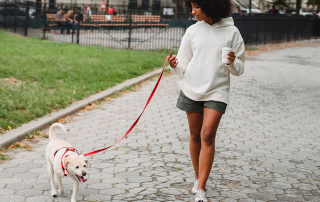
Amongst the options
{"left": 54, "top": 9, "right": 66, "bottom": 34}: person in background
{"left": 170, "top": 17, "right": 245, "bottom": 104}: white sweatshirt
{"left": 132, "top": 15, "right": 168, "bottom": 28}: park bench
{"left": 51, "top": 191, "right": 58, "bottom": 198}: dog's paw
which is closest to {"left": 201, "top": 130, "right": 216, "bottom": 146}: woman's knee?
{"left": 170, "top": 17, "right": 245, "bottom": 104}: white sweatshirt

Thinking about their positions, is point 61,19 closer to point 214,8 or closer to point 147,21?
point 147,21

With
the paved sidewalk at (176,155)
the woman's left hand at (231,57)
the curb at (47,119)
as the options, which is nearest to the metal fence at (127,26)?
the curb at (47,119)

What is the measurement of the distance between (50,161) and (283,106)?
20.1 feet

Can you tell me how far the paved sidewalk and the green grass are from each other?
68cm

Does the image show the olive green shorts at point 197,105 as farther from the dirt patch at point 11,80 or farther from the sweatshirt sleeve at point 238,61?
the dirt patch at point 11,80

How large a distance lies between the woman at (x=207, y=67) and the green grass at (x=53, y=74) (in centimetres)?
326

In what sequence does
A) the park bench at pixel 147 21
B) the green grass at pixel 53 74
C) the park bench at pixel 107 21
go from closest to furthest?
the green grass at pixel 53 74
the park bench at pixel 147 21
the park bench at pixel 107 21

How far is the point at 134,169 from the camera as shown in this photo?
5.19 metres

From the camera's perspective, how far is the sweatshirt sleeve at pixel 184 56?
411 centimetres

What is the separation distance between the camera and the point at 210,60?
400cm

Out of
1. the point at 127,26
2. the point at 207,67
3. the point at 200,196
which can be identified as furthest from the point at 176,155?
the point at 127,26

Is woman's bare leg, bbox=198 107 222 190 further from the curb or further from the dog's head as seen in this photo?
the curb

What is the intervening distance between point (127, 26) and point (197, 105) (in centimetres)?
1516

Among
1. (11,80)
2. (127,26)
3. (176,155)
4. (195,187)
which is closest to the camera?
(195,187)
